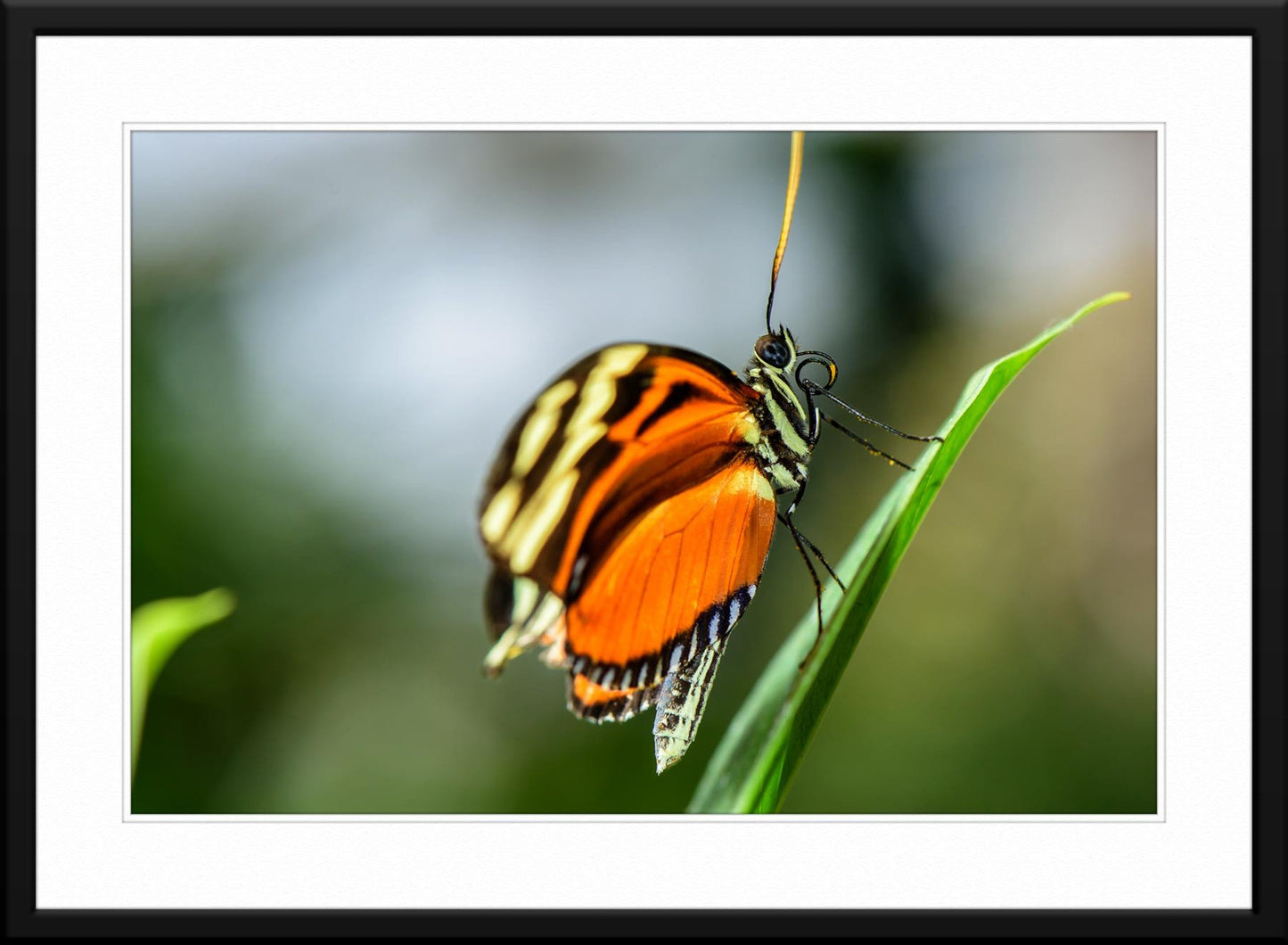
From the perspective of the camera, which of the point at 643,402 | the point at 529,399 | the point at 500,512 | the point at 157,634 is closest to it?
the point at 157,634

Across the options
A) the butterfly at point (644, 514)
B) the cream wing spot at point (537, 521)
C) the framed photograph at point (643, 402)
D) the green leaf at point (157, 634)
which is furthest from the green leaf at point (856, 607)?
the green leaf at point (157, 634)

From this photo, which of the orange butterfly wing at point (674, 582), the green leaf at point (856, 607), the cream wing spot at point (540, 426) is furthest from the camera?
the orange butterfly wing at point (674, 582)

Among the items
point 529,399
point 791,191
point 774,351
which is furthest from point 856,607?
point 529,399

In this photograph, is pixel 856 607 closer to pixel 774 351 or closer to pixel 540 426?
pixel 540 426

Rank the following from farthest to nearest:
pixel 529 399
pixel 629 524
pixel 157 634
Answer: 1. pixel 529 399
2. pixel 629 524
3. pixel 157 634

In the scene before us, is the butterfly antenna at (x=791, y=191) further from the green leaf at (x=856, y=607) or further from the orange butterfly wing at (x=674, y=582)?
the green leaf at (x=856, y=607)

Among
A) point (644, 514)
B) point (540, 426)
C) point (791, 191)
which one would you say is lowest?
point (644, 514)

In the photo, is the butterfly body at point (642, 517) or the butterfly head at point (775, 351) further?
the butterfly head at point (775, 351)

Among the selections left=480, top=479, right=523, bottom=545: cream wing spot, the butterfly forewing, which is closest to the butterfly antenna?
the butterfly forewing
